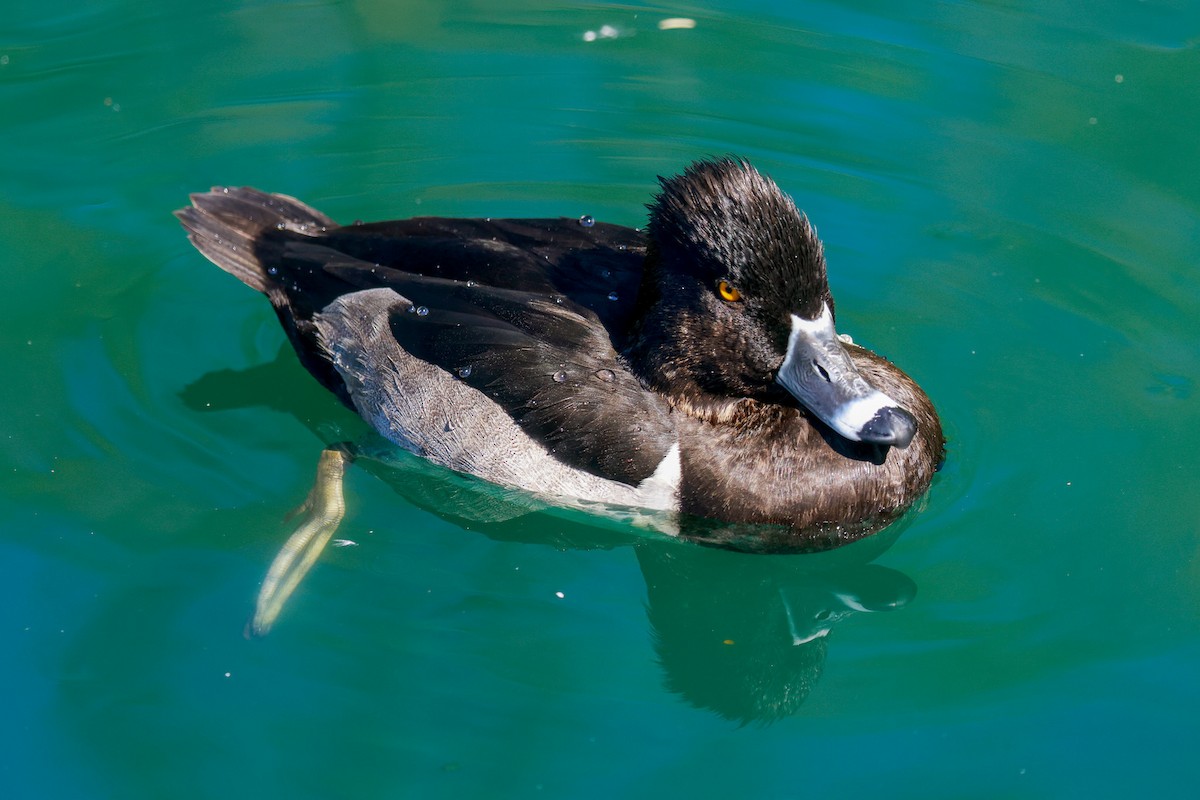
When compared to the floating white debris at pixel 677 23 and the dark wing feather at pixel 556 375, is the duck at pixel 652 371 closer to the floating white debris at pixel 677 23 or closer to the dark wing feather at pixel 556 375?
the dark wing feather at pixel 556 375

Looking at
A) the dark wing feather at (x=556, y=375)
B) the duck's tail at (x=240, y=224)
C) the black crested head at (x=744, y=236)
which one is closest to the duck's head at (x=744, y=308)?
the black crested head at (x=744, y=236)

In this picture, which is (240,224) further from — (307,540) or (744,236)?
(744,236)

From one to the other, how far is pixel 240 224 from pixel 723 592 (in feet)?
8.66

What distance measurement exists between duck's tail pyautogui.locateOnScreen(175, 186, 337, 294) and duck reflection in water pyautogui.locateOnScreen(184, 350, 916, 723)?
0.89 meters

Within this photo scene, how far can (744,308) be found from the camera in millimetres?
4531

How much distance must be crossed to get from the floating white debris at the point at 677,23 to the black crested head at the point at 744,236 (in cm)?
356

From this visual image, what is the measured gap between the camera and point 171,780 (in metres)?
4.18

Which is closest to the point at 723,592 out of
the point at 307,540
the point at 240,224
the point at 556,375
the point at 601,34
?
the point at 556,375

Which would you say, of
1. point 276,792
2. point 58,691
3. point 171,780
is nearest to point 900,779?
point 276,792

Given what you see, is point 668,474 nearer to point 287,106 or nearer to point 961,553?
point 961,553

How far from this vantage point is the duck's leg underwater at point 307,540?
4.70 meters

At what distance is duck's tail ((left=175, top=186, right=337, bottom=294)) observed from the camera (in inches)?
217

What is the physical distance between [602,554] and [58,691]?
202 centimetres

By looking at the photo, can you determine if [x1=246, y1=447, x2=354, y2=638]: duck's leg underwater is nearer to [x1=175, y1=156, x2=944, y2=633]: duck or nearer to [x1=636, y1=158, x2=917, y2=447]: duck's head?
[x1=175, y1=156, x2=944, y2=633]: duck
